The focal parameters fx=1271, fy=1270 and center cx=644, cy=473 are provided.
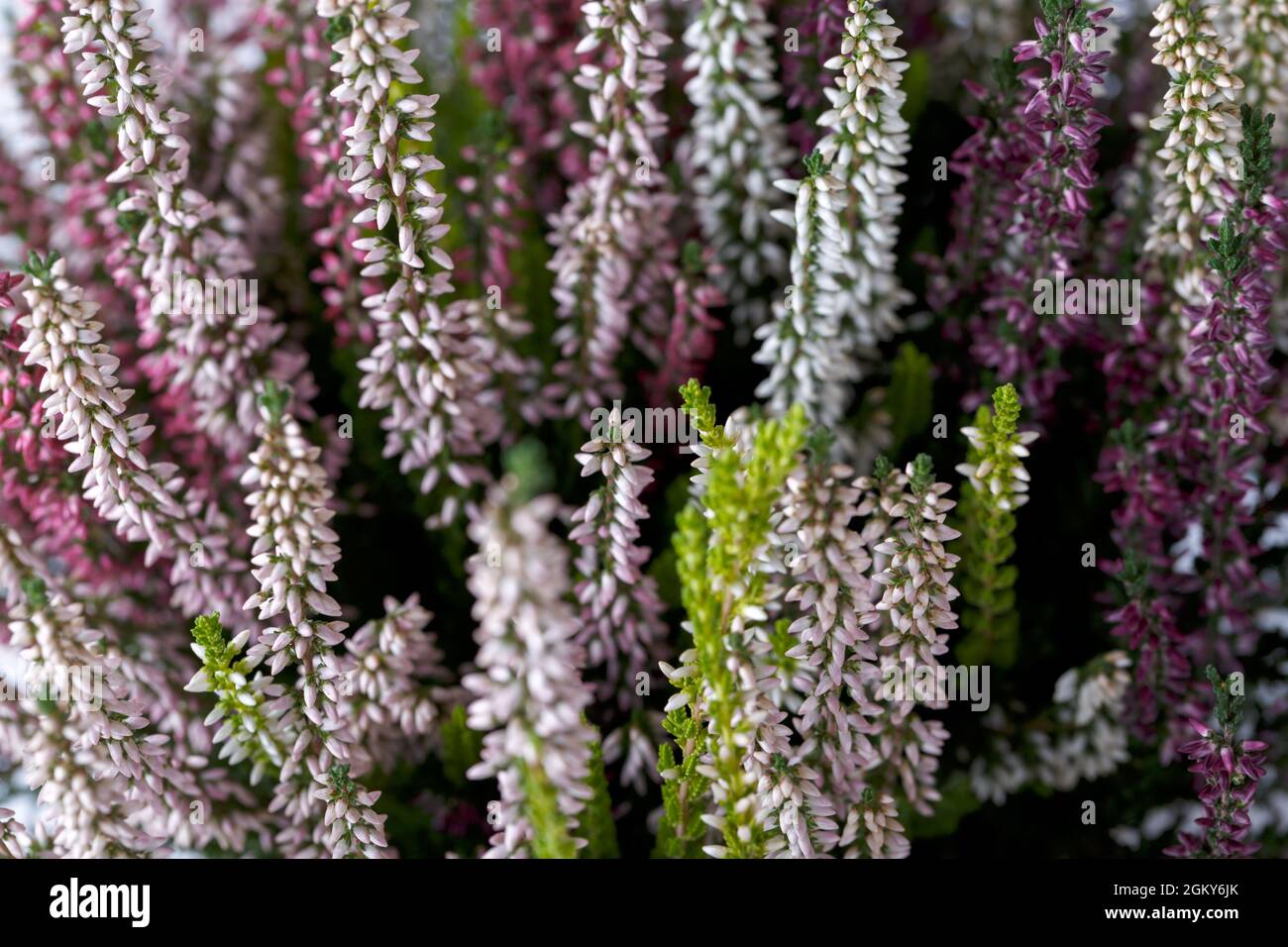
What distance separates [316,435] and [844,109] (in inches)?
15.7

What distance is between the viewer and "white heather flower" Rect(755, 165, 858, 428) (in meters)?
0.69

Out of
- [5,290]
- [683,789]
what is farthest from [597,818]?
[5,290]

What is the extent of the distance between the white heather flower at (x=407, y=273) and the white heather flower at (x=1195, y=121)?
393 mm

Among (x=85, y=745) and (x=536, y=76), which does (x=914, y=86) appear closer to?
(x=536, y=76)

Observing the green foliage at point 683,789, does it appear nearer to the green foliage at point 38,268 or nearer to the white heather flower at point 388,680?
the white heather flower at point 388,680

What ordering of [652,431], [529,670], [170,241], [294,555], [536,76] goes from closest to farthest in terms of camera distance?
1. [529,670]
2. [294,555]
3. [170,241]
4. [652,431]
5. [536,76]

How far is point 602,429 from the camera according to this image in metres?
0.68

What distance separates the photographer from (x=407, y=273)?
70cm

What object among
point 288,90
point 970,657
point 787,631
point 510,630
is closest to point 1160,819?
point 970,657

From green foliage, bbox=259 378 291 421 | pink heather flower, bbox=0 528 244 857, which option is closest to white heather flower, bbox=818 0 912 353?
green foliage, bbox=259 378 291 421

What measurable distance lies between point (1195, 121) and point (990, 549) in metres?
0.26

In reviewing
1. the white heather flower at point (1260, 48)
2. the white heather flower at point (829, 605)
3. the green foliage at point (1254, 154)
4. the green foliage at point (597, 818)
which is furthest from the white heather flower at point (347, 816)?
the white heather flower at point (1260, 48)

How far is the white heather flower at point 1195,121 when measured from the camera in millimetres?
672
